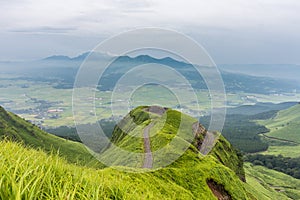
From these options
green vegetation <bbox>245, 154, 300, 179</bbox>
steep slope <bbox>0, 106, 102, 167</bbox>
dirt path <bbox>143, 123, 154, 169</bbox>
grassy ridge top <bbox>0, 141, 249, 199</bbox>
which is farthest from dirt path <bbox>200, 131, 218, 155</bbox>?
green vegetation <bbox>245, 154, 300, 179</bbox>

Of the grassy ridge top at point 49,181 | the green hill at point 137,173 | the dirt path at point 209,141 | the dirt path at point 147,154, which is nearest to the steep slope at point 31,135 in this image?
the green hill at point 137,173

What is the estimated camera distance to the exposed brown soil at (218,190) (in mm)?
31916

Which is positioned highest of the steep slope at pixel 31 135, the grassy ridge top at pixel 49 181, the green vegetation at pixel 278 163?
the grassy ridge top at pixel 49 181

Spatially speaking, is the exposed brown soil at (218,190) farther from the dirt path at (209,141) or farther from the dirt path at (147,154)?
the dirt path at (209,141)

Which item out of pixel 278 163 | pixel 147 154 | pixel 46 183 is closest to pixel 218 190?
pixel 147 154

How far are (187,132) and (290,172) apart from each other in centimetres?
8015

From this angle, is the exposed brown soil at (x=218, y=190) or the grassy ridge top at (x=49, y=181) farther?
the exposed brown soil at (x=218, y=190)

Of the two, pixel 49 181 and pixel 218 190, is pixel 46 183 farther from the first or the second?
pixel 218 190

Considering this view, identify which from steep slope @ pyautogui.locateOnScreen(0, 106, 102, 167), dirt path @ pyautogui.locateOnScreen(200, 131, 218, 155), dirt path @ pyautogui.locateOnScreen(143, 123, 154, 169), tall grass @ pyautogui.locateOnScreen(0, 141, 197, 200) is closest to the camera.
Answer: tall grass @ pyautogui.locateOnScreen(0, 141, 197, 200)

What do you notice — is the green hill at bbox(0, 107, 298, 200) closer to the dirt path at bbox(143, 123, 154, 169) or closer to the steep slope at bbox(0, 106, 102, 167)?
the dirt path at bbox(143, 123, 154, 169)

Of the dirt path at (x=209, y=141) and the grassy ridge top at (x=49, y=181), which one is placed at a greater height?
the grassy ridge top at (x=49, y=181)

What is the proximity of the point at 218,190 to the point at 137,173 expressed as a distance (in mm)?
12885

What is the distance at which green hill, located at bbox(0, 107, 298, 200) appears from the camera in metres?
4.83

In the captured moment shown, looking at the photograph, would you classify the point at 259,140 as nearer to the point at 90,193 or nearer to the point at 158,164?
the point at 158,164
